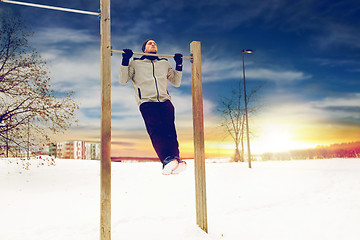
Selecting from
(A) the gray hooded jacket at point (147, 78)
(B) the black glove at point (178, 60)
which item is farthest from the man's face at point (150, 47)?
(B) the black glove at point (178, 60)

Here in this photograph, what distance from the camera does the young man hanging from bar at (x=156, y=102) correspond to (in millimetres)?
4227

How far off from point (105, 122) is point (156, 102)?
2.89 ft

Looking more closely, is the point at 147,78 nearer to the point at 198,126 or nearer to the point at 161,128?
the point at 161,128

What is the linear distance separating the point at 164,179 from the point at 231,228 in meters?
5.45

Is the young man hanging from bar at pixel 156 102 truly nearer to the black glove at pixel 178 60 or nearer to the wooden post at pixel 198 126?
the black glove at pixel 178 60

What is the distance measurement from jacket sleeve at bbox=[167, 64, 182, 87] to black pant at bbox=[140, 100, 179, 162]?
636mm

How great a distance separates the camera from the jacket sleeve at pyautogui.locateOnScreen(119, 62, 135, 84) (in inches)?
171

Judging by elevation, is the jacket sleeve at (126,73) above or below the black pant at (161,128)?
above

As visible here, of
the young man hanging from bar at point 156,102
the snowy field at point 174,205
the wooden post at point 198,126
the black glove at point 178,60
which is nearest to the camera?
the young man hanging from bar at point 156,102

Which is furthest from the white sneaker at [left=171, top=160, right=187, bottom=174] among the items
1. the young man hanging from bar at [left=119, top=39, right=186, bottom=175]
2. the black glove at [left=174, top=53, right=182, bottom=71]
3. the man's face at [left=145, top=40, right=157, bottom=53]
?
the man's face at [left=145, top=40, right=157, bottom=53]

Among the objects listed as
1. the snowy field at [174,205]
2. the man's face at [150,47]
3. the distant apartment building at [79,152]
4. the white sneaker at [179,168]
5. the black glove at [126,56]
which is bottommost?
the snowy field at [174,205]

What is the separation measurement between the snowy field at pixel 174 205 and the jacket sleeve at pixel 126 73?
317 cm

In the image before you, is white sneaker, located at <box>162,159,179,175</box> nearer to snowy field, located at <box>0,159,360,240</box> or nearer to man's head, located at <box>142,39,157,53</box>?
man's head, located at <box>142,39,157,53</box>

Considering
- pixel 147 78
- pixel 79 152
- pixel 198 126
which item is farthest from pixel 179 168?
pixel 79 152
